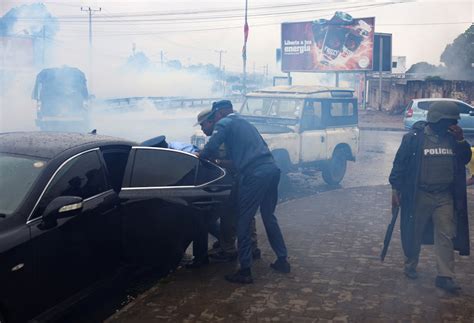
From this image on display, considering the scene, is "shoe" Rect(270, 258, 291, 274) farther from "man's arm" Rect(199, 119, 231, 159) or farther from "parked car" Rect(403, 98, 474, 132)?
"parked car" Rect(403, 98, 474, 132)

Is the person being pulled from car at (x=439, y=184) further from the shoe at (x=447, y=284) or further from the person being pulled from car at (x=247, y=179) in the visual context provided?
the person being pulled from car at (x=247, y=179)

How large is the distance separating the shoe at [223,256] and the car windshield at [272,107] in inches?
201

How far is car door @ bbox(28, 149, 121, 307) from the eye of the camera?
12.9 feet

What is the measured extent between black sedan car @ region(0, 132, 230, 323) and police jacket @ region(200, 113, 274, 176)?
42 cm

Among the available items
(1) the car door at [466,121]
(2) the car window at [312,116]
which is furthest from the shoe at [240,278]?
(1) the car door at [466,121]

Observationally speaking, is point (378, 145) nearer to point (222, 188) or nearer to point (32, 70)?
point (222, 188)

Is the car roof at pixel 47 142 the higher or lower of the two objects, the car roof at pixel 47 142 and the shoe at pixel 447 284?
the higher

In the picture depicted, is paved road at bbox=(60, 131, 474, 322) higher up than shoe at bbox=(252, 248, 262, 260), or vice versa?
shoe at bbox=(252, 248, 262, 260)

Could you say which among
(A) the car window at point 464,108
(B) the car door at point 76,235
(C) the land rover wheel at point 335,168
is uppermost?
(A) the car window at point 464,108

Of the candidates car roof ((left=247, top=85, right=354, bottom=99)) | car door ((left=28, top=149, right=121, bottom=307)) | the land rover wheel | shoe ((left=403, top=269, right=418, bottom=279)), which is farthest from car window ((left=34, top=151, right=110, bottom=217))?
the land rover wheel

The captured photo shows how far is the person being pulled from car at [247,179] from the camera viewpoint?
213 inches

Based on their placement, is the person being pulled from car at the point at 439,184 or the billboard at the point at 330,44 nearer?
the person being pulled from car at the point at 439,184

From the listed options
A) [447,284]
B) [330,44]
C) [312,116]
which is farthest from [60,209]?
[330,44]

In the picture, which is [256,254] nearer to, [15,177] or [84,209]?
[84,209]
